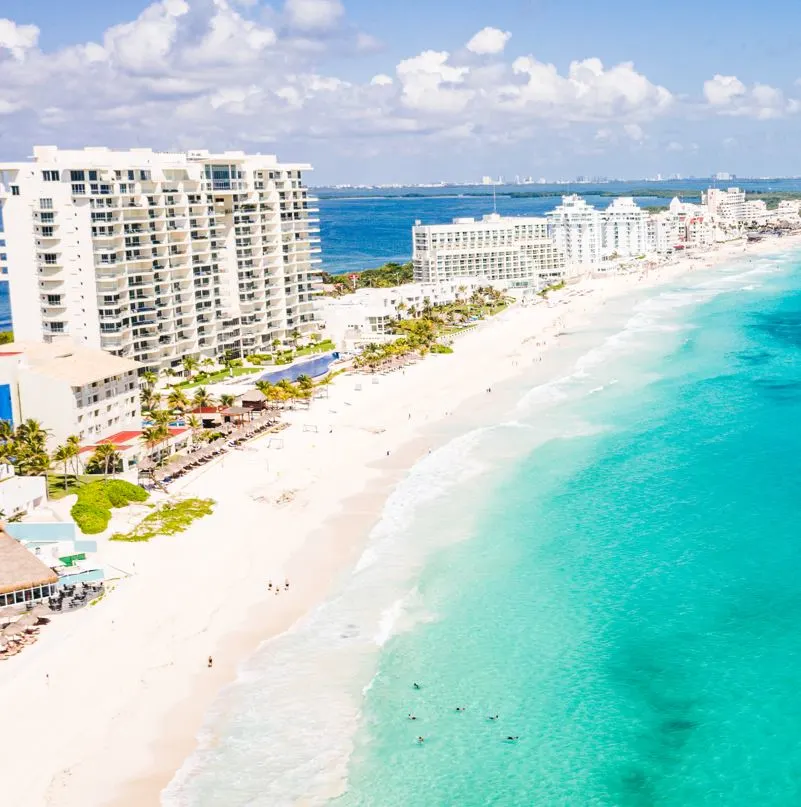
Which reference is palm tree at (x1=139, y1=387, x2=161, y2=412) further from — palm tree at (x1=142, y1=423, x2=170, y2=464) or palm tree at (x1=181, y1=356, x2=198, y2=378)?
palm tree at (x1=181, y1=356, x2=198, y2=378)

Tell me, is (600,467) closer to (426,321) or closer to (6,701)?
(6,701)

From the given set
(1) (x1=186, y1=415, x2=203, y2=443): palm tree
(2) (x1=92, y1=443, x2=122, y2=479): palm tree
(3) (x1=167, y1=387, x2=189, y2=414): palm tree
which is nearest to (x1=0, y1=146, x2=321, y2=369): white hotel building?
(3) (x1=167, y1=387, x2=189, y2=414): palm tree

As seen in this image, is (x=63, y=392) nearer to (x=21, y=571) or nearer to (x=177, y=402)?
(x=177, y=402)

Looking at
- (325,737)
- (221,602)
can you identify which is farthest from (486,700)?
(221,602)

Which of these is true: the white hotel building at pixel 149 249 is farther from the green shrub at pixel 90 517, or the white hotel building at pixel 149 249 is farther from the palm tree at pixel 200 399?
the green shrub at pixel 90 517

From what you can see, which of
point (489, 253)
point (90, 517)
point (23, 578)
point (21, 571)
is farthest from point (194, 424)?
point (489, 253)

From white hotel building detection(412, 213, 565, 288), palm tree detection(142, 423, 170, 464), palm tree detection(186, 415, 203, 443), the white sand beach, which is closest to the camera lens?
the white sand beach
